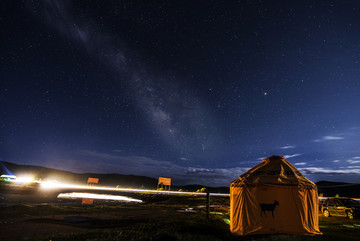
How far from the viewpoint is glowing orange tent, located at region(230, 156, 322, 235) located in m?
9.02

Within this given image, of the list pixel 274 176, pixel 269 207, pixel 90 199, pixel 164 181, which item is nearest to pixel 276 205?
pixel 269 207

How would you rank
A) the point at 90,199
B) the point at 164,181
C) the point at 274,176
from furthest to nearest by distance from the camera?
1. the point at 164,181
2. the point at 90,199
3. the point at 274,176

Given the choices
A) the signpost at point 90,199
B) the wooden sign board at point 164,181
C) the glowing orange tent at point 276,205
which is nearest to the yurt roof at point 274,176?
the glowing orange tent at point 276,205

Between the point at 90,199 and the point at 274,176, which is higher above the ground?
the point at 274,176

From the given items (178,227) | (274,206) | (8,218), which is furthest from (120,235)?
(8,218)

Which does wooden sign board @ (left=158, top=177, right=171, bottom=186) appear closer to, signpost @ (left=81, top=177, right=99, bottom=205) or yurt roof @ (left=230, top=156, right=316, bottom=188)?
signpost @ (left=81, top=177, right=99, bottom=205)

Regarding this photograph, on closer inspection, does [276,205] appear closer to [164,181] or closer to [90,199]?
[90,199]

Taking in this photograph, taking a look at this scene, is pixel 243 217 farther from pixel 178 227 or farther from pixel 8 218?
pixel 8 218

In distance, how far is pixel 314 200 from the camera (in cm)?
976

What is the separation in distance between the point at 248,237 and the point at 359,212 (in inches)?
511

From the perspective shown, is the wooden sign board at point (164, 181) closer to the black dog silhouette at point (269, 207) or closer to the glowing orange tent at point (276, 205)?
the glowing orange tent at point (276, 205)

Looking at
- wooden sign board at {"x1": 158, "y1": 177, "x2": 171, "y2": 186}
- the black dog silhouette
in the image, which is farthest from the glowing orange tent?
wooden sign board at {"x1": 158, "y1": 177, "x2": 171, "y2": 186}

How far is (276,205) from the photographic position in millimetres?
9125

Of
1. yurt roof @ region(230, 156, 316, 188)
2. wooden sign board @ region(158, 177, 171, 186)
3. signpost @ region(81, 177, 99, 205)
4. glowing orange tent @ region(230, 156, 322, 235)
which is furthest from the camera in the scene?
wooden sign board @ region(158, 177, 171, 186)
